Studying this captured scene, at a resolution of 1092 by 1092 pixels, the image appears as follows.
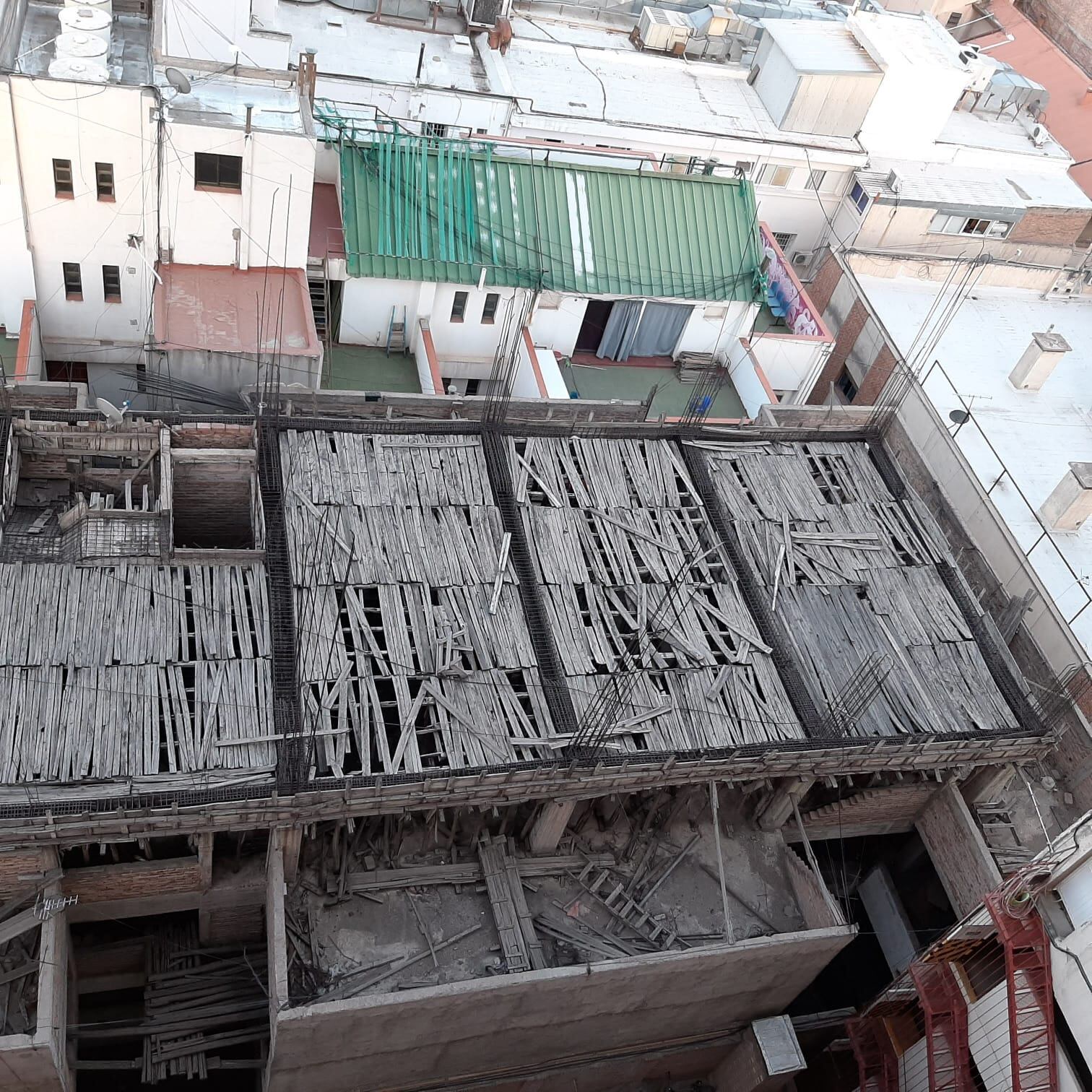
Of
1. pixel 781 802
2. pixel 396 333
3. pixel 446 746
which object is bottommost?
pixel 781 802

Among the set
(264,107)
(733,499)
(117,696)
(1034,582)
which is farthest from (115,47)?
(1034,582)

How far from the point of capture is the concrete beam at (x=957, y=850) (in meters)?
32.2

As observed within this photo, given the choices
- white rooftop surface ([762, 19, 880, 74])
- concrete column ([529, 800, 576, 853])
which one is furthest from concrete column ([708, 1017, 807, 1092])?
white rooftop surface ([762, 19, 880, 74])

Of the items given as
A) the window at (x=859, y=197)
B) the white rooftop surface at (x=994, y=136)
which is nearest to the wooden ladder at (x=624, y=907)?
the window at (x=859, y=197)

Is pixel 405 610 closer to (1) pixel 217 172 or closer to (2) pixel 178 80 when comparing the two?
(1) pixel 217 172

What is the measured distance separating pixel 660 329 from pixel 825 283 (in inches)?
506

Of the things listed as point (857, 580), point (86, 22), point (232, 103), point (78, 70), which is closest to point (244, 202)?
point (232, 103)

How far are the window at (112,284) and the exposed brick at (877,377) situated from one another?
31682 mm

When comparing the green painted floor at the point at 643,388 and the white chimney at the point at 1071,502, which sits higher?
the white chimney at the point at 1071,502

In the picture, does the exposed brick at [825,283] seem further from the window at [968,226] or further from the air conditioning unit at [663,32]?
the air conditioning unit at [663,32]

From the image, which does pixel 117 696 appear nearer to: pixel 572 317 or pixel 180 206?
pixel 180 206

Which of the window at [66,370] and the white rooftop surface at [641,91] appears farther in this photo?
the white rooftop surface at [641,91]

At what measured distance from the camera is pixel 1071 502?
1507 inches

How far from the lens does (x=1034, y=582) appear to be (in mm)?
36938
